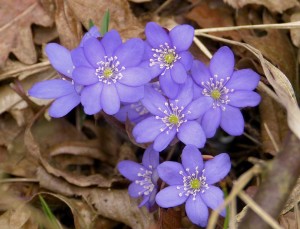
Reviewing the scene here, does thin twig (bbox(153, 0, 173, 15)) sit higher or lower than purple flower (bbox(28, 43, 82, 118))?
lower

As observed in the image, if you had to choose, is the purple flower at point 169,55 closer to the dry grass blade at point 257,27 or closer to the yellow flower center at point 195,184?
the yellow flower center at point 195,184

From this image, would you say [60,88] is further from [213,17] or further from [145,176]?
[213,17]

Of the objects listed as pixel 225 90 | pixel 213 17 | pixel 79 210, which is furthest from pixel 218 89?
pixel 79 210

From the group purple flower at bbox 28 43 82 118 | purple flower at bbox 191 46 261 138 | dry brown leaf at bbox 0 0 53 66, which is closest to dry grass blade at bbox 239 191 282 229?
purple flower at bbox 191 46 261 138

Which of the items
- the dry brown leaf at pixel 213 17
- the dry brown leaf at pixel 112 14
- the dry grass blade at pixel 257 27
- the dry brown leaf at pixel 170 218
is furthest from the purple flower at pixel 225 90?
the dry brown leaf at pixel 112 14

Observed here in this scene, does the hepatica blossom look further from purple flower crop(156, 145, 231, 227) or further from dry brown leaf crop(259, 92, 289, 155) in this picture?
dry brown leaf crop(259, 92, 289, 155)

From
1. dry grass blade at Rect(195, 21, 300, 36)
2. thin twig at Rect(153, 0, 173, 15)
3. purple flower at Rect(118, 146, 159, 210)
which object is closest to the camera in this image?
purple flower at Rect(118, 146, 159, 210)
